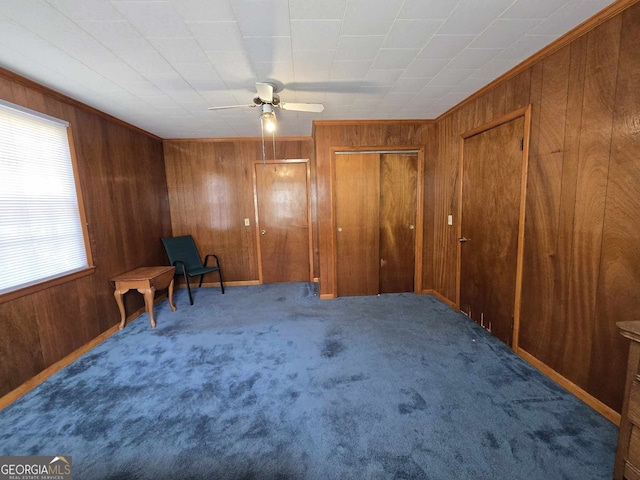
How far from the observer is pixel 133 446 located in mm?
1459

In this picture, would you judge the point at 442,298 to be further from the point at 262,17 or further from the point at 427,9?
the point at 262,17

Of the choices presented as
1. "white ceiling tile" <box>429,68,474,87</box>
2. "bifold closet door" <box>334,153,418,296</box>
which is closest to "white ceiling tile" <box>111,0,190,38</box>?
"white ceiling tile" <box>429,68,474,87</box>

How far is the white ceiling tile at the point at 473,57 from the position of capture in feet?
6.24

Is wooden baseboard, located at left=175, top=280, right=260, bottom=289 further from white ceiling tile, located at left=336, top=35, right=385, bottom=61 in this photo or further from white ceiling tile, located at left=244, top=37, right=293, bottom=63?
white ceiling tile, located at left=336, top=35, right=385, bottom=61

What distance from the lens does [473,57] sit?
1.99m

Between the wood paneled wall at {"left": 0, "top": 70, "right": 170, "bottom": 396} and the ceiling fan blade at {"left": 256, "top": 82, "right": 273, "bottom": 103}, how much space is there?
1.88 m

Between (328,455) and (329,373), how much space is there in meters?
0.67

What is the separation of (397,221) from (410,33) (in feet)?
7.56

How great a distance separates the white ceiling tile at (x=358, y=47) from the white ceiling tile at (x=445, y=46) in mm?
366

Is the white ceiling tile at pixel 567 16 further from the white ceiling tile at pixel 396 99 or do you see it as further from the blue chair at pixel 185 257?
the blue chair at pixel 185 257

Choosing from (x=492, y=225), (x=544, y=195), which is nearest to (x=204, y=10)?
(x=544, y=195)

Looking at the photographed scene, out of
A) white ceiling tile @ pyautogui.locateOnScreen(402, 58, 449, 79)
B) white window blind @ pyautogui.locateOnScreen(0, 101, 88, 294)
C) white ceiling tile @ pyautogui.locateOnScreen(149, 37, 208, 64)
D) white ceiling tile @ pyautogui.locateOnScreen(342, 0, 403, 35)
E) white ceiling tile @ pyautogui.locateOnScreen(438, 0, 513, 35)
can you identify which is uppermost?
white ceiling tile @ pyautogui.locateOnScreen(402, 58, 449, 79)

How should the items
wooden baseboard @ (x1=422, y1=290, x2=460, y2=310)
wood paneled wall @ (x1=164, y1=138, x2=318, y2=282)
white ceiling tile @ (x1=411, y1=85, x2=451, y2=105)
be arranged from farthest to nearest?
wood paneled wall @ (x1=164, y1=138, x2=318, y2=282) → wooden baseboard @ (x1=422, y1=290, x2=460, y2=310) → white ceiling tile @ (x1=411, y1=85, x2=451, y2=105)

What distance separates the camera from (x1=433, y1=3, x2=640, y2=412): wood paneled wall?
1.47m
